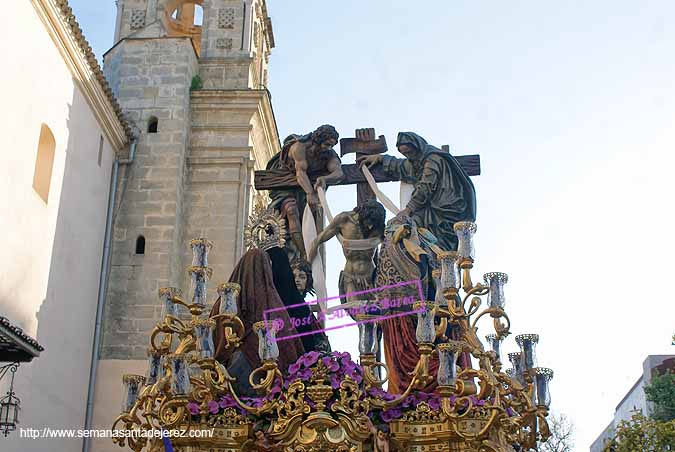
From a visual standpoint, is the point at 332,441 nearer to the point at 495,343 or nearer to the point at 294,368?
the point at 294,368

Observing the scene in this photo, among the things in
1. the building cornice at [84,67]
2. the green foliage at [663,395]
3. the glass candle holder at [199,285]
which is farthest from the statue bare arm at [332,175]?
the green foliage at [663,395]

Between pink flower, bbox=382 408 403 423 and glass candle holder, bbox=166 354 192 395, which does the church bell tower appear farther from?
pink flower, bbox=382 408 403 423

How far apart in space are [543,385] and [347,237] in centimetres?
338

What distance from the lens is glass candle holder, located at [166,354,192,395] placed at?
740 centimetres

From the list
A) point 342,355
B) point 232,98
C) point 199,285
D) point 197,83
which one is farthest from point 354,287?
point 197,83

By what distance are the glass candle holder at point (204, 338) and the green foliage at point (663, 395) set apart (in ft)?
48.5

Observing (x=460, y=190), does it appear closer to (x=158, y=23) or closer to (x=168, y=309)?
(x=168, y=309)

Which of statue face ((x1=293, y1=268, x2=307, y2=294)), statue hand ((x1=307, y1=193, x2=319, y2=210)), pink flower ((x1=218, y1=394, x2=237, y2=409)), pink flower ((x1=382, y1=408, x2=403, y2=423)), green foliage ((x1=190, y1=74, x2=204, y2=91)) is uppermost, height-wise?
green foliage ((x1=190, y1=74, x2=204, y2=91))

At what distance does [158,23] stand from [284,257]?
37.8 feet

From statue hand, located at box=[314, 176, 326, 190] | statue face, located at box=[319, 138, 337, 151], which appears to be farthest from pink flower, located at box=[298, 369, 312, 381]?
statue face, located at box=[319, 138, 337, 151]

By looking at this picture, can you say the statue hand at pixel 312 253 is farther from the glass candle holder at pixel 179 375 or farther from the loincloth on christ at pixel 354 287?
the glass candle holder at pixel 179 375

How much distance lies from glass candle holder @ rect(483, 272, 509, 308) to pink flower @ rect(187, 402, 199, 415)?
8.78 ft

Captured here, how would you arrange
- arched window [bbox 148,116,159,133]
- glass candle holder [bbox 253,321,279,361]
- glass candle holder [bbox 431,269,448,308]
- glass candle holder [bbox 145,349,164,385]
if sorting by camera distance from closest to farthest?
1. glass candle holder [bbox 253,321,279,361]
2. glass candle holder [bbox 145,349,164,385]
3. glass candle holder [bbox 431,269,448,308]
4. arched window [bbox 148,116,159,133]

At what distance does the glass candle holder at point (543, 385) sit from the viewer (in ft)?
26.7
